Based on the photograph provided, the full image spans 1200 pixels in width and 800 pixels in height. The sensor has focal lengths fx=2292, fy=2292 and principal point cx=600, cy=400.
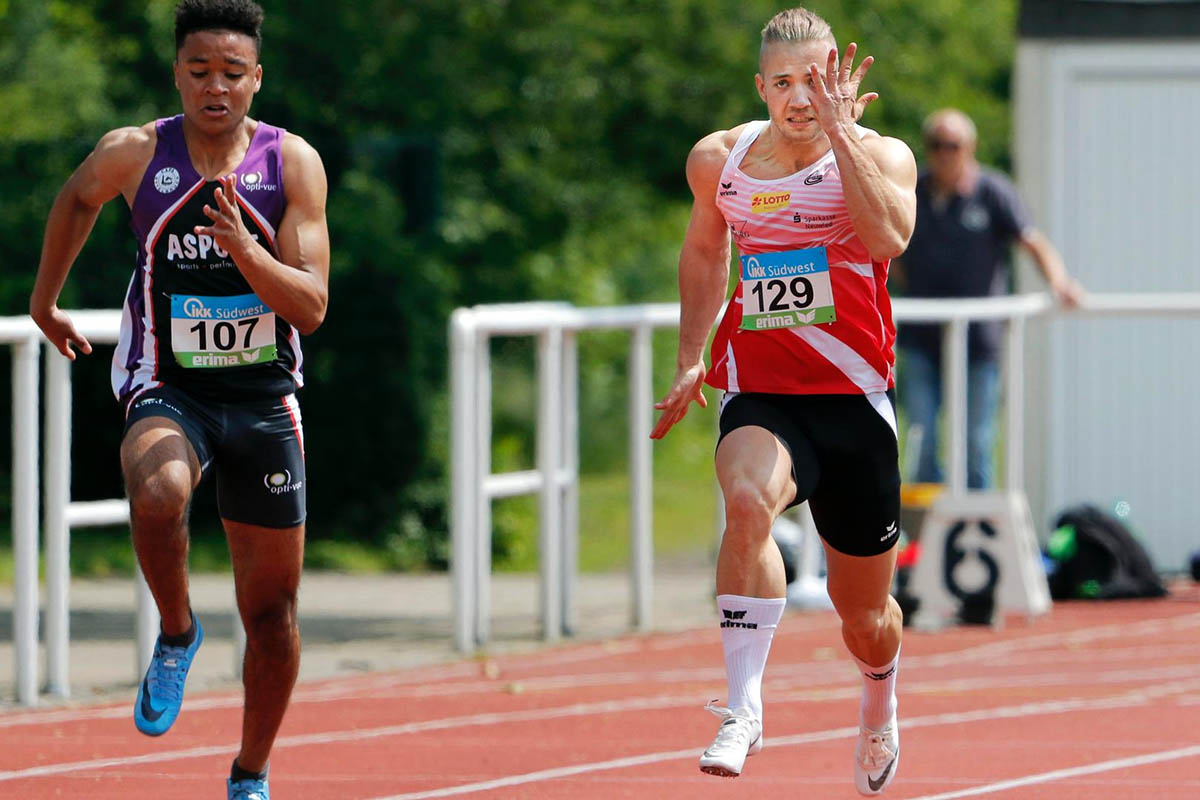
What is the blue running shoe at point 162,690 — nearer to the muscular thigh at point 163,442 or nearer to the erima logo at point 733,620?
the muscular thigh at point 163,442

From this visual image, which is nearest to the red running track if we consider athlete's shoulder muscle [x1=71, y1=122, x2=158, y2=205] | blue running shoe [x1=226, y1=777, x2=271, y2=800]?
blue running shoe [x1=226, y1=777, x2=271, y2=800]

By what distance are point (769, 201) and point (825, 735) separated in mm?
2728

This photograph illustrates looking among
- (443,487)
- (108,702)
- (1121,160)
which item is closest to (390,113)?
(443,487)

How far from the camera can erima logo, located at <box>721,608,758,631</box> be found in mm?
5898

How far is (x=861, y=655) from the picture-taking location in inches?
257

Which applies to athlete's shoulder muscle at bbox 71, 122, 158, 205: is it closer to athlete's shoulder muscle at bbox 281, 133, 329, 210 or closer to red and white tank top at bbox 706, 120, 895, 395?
athlete's shoulder muscle at bbox 281, 133, 329, 210

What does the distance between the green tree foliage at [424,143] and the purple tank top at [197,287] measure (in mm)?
8713

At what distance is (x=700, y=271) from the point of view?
6434 mm

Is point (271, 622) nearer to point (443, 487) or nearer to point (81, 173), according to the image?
point (81, 173)

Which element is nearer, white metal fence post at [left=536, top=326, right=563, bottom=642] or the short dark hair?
the short dark hair

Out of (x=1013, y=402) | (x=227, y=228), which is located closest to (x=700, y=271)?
(x=227, y=228)

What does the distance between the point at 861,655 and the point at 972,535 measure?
5150 millimetres

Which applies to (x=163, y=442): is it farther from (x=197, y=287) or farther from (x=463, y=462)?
(x=463, y=462)

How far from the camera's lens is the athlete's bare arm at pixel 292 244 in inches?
229
